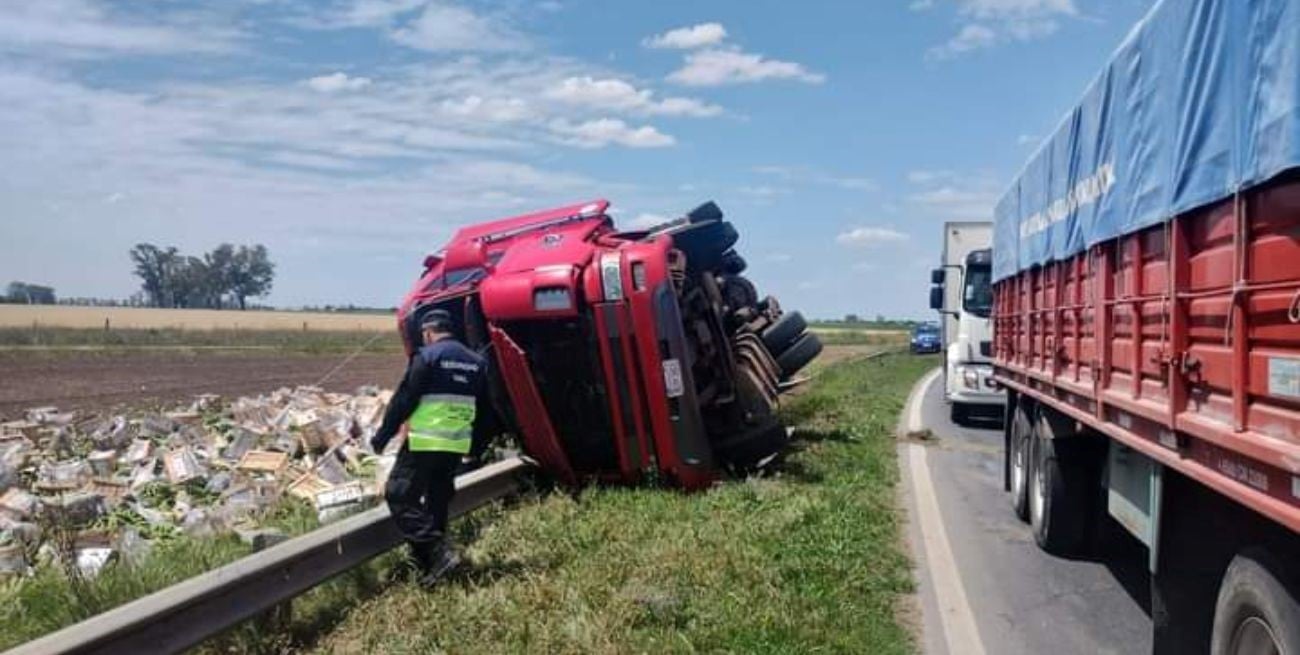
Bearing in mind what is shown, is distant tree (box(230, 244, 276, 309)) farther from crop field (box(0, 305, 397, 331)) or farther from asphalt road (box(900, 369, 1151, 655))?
asphalt road (box(900, 369, 1151, 655))

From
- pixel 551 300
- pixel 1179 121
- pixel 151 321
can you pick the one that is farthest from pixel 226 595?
pixel 151 321

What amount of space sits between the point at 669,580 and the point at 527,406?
3.43m

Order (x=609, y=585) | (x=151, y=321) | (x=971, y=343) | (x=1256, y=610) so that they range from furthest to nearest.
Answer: (x=151, y=321) → (x=971, y=343) → (x=609, y=585) → (x=1256, y=610)

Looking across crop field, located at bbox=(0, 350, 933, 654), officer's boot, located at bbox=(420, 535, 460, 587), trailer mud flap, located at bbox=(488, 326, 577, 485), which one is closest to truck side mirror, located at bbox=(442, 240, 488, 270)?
trailer mud flap, located at bbox=(488, 326, 577, 485)

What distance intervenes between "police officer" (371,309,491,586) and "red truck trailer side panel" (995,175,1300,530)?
377 cm

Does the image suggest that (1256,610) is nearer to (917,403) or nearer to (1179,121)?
(1179,121)

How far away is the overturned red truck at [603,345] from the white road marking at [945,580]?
1.61 m

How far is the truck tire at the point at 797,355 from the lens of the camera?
1357 cm

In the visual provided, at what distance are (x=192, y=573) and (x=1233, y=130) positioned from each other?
5.86 meters

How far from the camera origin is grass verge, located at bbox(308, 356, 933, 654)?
19.4ft

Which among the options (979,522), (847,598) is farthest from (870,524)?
(847,598)

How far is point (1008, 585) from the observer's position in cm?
755

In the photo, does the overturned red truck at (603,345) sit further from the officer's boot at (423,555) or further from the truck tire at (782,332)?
the officer's boot at (423,555)

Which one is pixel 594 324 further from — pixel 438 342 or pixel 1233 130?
pixel 1233 130
